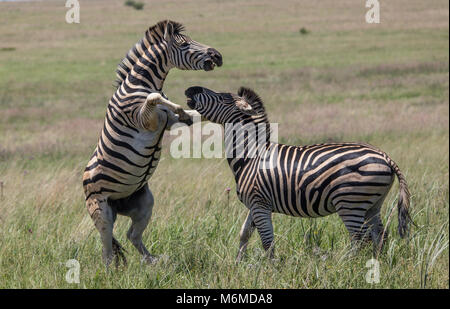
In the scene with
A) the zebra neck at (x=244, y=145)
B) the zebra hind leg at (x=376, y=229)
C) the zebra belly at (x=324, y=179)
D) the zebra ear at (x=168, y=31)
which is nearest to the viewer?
the zebra belly at (x=324, y=179)

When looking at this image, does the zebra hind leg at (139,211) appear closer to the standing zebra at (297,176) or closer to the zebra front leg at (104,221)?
the zebra front leg at (104,221)

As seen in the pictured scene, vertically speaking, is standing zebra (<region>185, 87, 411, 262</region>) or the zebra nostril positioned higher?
the zebra nostril

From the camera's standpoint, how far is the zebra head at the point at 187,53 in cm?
486

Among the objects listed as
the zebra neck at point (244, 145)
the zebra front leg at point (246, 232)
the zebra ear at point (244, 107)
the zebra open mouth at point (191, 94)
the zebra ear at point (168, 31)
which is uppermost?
the zebra ear at point (168, 31)

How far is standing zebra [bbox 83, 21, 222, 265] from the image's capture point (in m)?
4.88

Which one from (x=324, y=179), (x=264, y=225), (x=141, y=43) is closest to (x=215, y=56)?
(x=141, y=43)

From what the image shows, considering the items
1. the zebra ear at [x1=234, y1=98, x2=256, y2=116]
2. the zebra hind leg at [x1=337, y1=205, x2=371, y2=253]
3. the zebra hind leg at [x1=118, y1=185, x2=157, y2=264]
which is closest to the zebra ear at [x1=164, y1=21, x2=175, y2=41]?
the zebra ear at [x1=234, y1=98, x2=256, y2=116]

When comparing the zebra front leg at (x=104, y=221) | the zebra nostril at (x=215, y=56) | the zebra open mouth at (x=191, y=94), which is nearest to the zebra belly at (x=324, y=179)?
the zebra open mouth at (x=191, y=94)

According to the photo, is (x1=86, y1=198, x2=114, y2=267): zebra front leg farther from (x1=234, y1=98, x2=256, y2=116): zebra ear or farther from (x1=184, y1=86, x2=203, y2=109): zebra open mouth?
(x1=234, y1=98, x2=256, y2=116): zebra ear

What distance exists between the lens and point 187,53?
4895 mm

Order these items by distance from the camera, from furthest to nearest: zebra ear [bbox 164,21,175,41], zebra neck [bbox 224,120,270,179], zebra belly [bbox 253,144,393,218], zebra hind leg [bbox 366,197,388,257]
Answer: zebra neck [bbox 224,120,270,179] → zebra hind leg [bbox 366,197,388,257] → zebra ear [bbox 164,21,175,41] → zebra belly [bbox 253,144,393,218]

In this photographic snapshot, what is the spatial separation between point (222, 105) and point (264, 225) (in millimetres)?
1029

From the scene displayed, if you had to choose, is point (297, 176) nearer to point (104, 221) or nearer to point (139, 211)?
point (139, 211)

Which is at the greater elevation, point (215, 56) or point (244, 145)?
point (215, 56)
